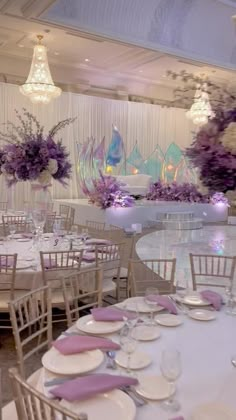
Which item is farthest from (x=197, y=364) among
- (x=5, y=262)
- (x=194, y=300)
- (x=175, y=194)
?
(x=175, y=194)

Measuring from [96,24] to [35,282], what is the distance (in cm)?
645

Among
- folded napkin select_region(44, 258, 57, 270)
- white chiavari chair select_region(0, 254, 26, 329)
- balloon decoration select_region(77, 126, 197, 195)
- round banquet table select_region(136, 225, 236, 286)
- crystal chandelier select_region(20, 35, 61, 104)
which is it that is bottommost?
round banquet table select_region(136, 225, 236, 286)

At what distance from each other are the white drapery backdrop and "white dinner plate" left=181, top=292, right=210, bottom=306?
941cm

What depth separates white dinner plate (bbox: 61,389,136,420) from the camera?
1344 millimetres

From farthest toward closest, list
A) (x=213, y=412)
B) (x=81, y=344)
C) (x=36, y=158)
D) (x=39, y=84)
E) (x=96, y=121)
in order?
→ (x=96, y=121) < (x=39, y=84) < (x=36, y=158) < (x=81, y=344) < (x=213, y=412)

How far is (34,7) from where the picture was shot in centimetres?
723

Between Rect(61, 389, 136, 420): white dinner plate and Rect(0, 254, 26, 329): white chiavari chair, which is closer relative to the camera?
Rect(61, 389, 136, 420): white dinner plate

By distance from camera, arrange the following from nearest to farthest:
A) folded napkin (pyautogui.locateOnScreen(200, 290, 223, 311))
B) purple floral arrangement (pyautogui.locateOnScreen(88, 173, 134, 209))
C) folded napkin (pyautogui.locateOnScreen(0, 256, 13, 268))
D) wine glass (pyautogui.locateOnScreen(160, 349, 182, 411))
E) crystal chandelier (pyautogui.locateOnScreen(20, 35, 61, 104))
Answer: wine glass (pyautogui.locateOnScreen(160, 349, 182, 411)) < folded napkin (pyautogui.locateOnScreen(200, 290, 223, 311)) < folded napkin (pyautogui.locateOnScreen(0, 256, 13, 268)) < crystal chandelier (pyautogui.locateOnScreen(20, 35, 61, 104)) < purple floral arrangement (pyautogui.locateOnScreen(88, 173, 134, 209))

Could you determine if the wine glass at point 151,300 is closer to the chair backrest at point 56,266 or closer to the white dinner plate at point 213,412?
the white dinner plate at point 213,412

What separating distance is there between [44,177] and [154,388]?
10.8ft

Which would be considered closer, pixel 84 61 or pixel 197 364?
pixel 197 364

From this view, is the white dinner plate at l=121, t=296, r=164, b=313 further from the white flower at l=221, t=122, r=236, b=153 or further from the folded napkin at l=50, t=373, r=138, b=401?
the white flower at l=221, t=122, r=236, b=153

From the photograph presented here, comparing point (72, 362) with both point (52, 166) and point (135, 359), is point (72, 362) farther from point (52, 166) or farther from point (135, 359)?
point (52, 166)

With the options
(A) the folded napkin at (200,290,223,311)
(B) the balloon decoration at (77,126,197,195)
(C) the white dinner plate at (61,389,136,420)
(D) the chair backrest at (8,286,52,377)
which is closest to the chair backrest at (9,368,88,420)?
(C) the white dinner plate at (61,389,136,420)
